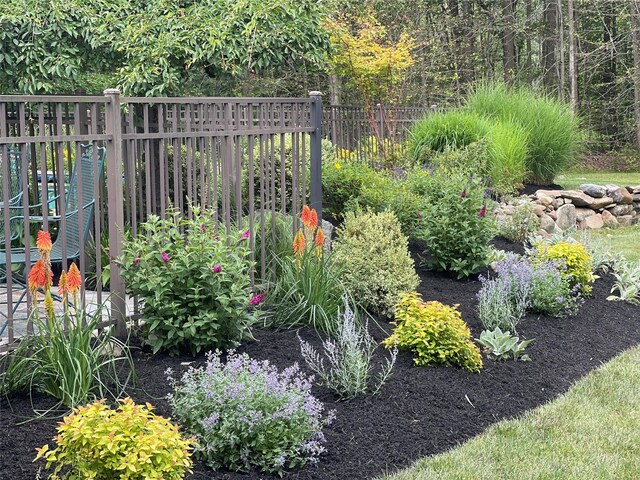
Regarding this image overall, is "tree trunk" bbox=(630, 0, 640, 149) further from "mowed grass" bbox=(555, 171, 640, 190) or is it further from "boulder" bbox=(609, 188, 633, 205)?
"boulder" bbox=(609, 188, 633, 205)

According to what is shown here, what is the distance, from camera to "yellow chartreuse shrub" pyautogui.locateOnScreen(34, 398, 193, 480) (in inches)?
111

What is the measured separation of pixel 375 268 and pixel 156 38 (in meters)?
5.03

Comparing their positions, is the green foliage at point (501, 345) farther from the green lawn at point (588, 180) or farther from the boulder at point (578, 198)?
the green lawn at point (588, 180)

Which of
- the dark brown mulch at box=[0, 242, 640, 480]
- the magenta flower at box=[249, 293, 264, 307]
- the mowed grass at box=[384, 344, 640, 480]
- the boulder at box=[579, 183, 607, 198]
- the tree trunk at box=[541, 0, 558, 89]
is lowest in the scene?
the mowed grass at box=[384, 344, 640, 480]

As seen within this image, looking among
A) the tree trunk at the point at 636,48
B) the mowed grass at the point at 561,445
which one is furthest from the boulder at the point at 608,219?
the tree trunk at the point at 636,48

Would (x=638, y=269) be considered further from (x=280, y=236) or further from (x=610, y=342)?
(x=280, y=236)

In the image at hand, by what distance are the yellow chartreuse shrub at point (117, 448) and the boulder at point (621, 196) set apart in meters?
11.3

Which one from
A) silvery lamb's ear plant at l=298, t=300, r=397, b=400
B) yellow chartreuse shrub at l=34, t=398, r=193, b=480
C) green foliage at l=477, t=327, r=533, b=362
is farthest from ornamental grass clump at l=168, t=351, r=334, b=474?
green foliage at l=477, t=327, r=533, b=362

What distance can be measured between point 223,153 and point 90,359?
2055mm

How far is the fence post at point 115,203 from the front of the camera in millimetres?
4598

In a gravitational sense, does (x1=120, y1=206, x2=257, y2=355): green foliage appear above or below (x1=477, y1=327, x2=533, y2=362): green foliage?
above

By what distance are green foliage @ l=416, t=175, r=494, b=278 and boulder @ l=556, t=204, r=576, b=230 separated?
15.4ft

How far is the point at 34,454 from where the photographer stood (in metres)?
3.33

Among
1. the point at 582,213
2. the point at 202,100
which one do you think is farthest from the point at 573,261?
the point at 582,213
